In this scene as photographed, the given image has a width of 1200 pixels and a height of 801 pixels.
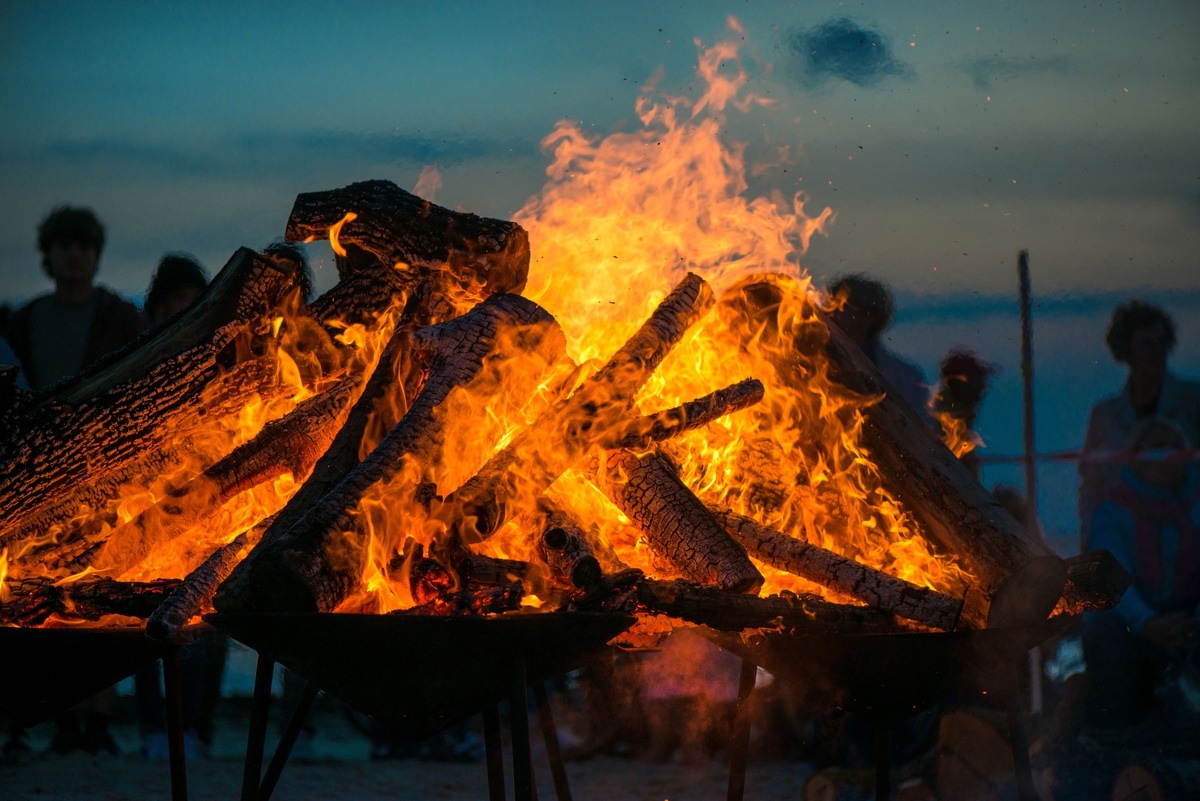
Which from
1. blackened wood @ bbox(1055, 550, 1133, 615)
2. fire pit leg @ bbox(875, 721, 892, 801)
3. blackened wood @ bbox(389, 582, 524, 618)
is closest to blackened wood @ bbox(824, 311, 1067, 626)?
blackened wood @ bbox(1055, 550, 1133, 615)

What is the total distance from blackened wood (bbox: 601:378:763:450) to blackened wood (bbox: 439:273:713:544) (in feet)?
0.16

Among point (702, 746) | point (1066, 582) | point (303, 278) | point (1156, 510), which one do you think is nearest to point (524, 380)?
point (303, 278)

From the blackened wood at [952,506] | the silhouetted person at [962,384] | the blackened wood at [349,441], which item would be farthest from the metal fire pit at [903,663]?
the silhouetted person at [962,384]

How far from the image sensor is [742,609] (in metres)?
2.63

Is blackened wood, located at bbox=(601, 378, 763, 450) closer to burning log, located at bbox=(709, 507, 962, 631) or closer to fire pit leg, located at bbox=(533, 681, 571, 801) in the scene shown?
burning log, located at bbox=(709, 507, 962, 631)

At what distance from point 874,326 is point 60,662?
10.7ft

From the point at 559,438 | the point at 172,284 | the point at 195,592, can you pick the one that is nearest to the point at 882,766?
the point at 559,438

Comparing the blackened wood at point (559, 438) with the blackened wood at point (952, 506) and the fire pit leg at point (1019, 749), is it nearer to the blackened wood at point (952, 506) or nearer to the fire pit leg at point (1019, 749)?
the blackened wood at point (952, 506)

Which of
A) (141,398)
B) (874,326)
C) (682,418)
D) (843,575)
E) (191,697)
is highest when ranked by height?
(874,326)

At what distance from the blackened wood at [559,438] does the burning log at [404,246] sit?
527 millimetres

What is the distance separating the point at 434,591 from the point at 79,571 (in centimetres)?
131

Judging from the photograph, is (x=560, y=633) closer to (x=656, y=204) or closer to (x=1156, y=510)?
(x=656, y=204)

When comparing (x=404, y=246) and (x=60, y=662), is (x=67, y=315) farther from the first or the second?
(x=60, y=662)

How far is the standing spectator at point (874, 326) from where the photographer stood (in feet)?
14.7
